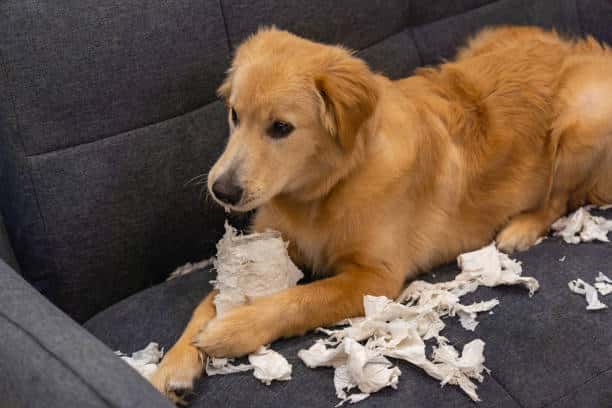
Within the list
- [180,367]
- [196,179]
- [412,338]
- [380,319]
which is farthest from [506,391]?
[196,179]

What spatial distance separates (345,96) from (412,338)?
655 millimetres

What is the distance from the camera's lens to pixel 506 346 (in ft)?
5.40

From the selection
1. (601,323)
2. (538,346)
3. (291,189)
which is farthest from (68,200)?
(601,323)

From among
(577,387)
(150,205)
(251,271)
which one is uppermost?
(150,205)

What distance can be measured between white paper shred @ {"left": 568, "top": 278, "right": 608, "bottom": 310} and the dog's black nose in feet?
3.21

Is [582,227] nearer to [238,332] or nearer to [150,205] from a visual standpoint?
[238,332]

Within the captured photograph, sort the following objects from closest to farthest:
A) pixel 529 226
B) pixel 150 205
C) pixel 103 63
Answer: pixel 103 63
pixel 150 205
pixel 529 226

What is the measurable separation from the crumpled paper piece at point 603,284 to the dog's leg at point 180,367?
1.11 meters

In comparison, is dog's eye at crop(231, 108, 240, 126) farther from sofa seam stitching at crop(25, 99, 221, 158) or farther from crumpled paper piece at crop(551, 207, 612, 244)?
crumpled paper piece at crop(551, 207, 612, 244)

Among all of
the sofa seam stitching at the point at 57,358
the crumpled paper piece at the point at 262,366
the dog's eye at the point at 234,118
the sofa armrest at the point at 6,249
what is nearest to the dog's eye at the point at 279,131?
the dog's eye at the point at 234,118

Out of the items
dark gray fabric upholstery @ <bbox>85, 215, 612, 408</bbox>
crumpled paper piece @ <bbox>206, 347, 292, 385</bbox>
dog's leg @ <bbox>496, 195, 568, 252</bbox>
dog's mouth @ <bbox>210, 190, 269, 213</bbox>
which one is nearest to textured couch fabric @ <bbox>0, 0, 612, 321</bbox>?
dark gray fabric upholstery @ <bbox>85, 215, 612, 408</bbox>

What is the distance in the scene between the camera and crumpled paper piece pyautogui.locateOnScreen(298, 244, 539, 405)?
1540 millimetres

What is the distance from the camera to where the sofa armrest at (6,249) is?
192 cm

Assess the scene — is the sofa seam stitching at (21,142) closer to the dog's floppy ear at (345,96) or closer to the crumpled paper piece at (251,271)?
the crumpled paper piece at (251,271)
